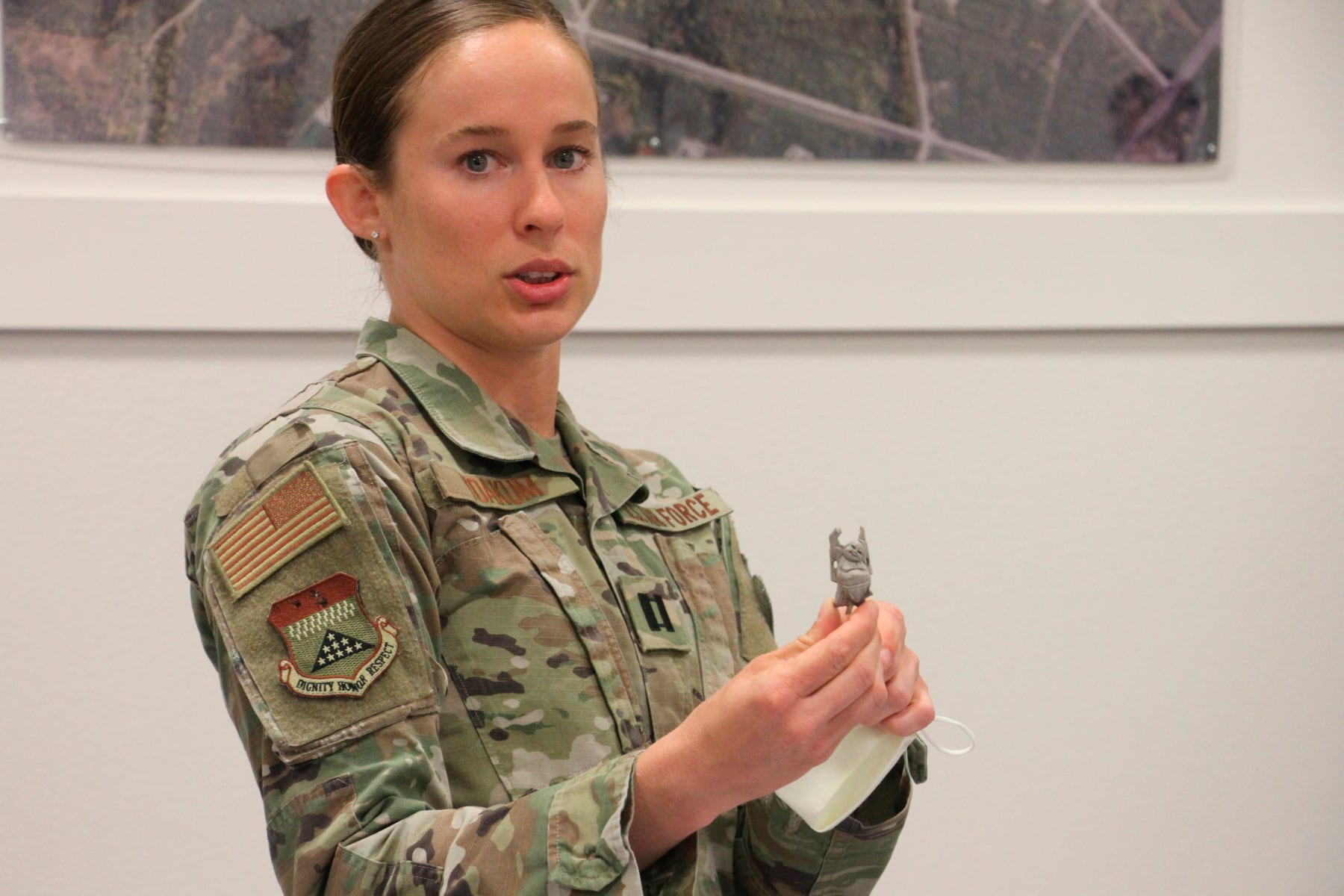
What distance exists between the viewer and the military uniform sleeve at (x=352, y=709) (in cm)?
75

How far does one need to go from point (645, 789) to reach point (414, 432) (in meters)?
0.28

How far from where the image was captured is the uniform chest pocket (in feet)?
2.83

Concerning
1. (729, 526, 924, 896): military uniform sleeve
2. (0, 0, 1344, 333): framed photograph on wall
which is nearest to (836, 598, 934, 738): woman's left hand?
(729, 526, 924, 896): military uniform sleeve

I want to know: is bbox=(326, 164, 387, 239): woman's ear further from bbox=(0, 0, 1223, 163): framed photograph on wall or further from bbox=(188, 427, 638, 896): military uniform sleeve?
bbox=(0, 0, 1223, 163): framed photograph on wall

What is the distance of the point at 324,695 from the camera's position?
776 mm

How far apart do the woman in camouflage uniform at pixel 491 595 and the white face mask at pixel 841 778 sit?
2 cm

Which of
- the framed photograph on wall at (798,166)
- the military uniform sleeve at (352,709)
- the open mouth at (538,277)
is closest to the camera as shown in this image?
the military uniform sleeve at (352,709)

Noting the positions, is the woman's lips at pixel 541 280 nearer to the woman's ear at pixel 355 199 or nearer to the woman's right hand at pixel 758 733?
the woman's ear at pixel 355 199

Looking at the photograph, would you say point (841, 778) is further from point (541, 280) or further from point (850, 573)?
point (541, 280)

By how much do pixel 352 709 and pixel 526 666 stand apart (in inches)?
5.1

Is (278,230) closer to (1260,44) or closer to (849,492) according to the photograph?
(849,492)

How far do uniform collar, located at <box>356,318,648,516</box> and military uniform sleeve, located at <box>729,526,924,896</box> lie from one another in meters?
0.18

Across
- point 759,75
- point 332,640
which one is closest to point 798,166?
point 759,75

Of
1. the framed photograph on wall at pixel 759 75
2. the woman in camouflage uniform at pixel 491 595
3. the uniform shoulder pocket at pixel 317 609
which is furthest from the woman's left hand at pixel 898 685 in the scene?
the framed photograph on wall at pixel 759 75
